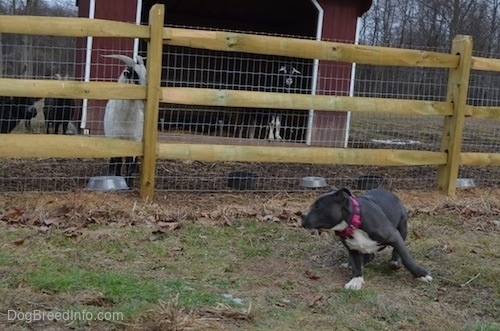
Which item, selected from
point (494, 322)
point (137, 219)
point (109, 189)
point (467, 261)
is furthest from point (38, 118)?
point (494, 322)

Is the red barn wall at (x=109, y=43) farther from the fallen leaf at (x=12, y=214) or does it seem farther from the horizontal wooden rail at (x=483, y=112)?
the horizontal wooden rail at (x=483, y=112)

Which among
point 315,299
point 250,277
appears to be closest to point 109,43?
point 250,277

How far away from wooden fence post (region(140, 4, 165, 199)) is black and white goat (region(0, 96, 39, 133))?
3267mm

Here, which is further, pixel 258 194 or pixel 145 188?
pixel 258 194

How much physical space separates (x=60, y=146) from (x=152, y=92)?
3.34 feet

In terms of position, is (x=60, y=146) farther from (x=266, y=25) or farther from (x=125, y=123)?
(x=266, y=25)

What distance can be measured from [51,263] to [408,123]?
47.1 feet

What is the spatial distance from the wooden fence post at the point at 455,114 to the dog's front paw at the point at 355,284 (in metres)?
3.71

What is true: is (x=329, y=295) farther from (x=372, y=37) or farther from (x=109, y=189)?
(x=372, y=37)

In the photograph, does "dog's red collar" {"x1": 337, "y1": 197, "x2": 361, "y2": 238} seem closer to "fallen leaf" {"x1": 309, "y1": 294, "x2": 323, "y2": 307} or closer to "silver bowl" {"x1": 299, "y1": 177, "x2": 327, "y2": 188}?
"fallen leaf" {"x1": 309, "y1": 294, "x2": 323, "y2": 307}

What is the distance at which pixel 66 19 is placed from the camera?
565cm

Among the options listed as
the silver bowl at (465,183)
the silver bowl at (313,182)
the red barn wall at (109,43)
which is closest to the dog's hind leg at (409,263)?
the silver bowl at (313,182)

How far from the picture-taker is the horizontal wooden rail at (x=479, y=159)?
745 centimetres

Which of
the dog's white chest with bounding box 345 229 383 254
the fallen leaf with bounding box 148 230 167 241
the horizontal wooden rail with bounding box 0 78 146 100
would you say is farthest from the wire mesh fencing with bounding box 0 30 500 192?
the dog's white chest with bounding box 345 229 383 254
